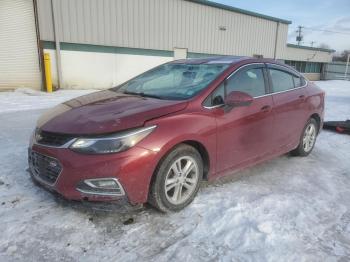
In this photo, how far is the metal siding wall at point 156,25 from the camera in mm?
14125

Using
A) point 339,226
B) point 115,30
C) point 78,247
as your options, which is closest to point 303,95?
point 339,226

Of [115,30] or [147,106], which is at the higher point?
[115,30]

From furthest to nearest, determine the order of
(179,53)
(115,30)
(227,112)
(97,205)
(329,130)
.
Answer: (179,53) → (115,30) → (329,130) → (227,112) → (97,205)

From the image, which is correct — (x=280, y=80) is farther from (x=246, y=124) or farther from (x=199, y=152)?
(x=199, y=152)

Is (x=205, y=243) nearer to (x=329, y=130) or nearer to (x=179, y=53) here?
(x=329, y=130)

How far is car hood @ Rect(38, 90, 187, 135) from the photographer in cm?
279

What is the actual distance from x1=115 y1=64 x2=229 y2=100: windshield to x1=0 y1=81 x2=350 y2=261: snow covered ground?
3.84 feet

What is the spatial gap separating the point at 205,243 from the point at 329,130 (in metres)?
5.57

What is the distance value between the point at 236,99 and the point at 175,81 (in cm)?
87

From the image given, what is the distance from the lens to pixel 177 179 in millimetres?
3123

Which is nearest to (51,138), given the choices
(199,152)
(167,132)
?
(167,132)

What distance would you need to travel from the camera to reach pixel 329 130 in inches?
282

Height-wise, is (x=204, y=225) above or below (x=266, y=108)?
below

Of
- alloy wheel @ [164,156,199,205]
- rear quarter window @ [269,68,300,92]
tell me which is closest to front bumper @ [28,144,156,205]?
alloy wheel @ [164,156,199,205]
